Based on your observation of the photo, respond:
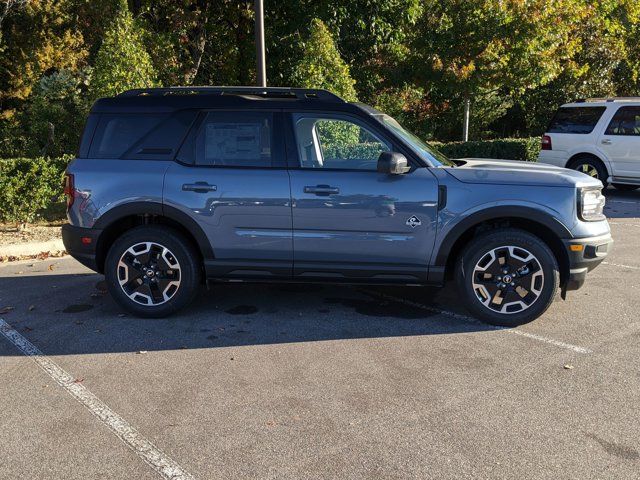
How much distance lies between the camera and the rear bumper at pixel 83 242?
534 centimetres

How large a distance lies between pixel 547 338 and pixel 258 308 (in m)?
2.50

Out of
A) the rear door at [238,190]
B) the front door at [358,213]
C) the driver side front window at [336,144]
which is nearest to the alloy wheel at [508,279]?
the front door at [358,213]

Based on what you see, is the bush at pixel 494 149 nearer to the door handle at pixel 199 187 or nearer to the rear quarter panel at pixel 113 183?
the door handle at pixel 199 187

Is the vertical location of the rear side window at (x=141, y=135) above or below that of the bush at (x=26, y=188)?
above

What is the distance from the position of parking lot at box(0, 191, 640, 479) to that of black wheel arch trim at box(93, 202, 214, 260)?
68cm

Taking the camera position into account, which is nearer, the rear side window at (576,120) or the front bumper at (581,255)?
the front bumper at (581,255)

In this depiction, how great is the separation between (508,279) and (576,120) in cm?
866

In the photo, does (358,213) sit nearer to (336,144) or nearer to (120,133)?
(336,144)

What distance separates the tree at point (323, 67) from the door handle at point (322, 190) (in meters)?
6.41

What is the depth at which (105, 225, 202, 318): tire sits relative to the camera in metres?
5.31

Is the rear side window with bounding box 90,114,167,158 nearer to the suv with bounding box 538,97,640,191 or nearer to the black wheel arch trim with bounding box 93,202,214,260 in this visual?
the black wheel arch trim with bounding box 93,202,214,260

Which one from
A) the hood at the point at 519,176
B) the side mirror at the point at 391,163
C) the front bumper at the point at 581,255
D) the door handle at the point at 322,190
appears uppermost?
the side mirror at the point at 391,163

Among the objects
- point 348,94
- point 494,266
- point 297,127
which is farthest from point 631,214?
point 297,127

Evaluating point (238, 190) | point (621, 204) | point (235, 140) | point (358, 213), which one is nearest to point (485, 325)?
point (358, 213)
